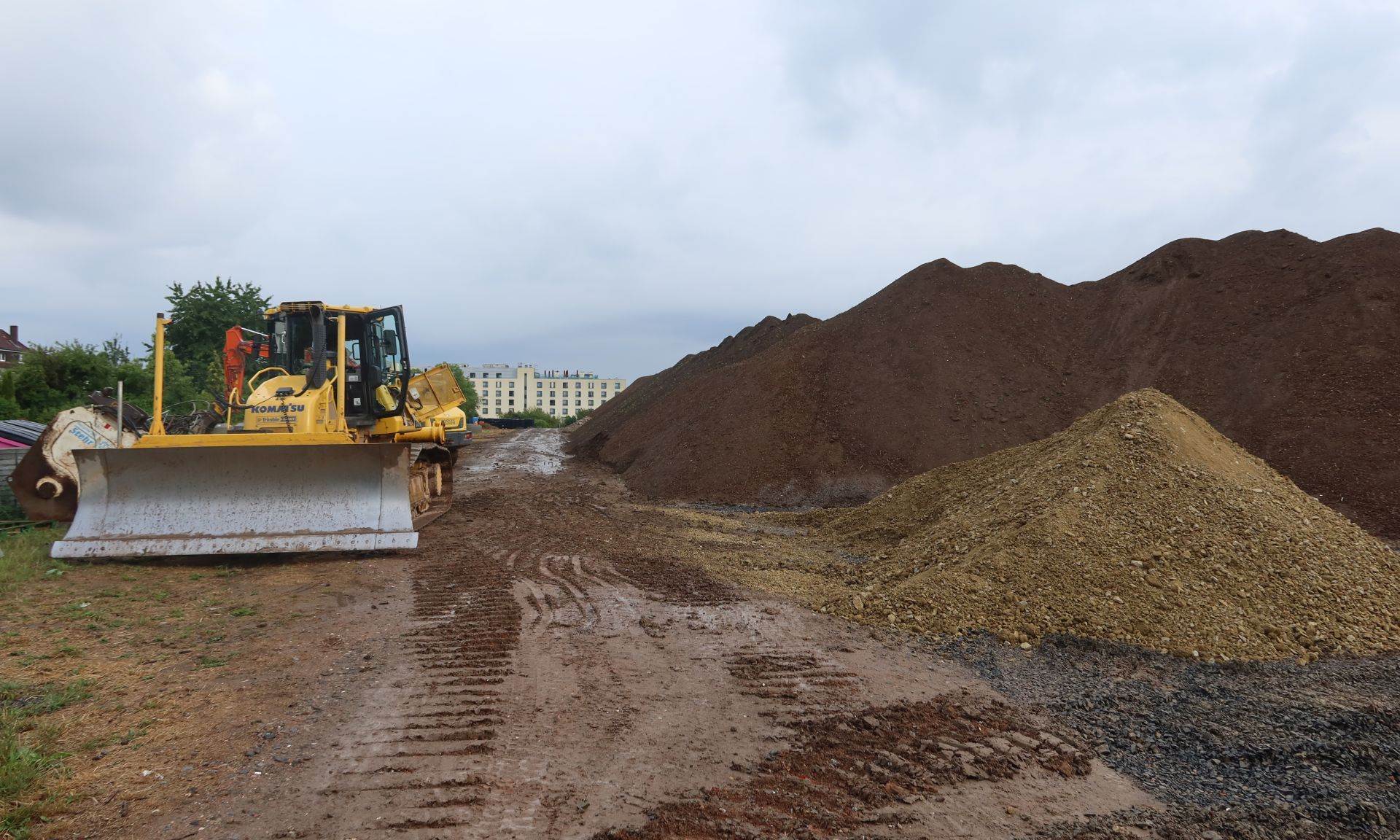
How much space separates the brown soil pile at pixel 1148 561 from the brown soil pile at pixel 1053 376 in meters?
6.62

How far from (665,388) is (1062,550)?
29.2 metres

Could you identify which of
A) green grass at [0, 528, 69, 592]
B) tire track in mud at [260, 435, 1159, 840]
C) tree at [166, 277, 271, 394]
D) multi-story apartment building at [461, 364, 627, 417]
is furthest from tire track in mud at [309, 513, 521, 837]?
multi-story apartment building at [461, 364, 627, 417]

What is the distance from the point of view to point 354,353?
9.73 metres

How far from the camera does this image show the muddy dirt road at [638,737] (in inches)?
122

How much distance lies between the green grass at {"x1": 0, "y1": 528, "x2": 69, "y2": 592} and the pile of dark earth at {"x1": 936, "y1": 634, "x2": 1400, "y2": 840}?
7.85 m

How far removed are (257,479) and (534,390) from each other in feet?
405

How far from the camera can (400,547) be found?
779 cm

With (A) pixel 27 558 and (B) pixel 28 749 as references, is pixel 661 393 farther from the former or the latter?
(B) pixel 28 749

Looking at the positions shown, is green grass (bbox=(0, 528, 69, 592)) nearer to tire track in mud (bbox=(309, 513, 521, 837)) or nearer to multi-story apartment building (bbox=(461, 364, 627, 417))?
tire track in mud (bbox=(309, 513, 521, 837))

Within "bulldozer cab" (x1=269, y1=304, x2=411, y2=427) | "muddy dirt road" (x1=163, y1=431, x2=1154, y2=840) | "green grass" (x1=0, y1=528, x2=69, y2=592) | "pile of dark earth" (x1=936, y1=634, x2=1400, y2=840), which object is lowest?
"pile of dark earth" (x1=936, y1=634, x2=1400, y2=840)

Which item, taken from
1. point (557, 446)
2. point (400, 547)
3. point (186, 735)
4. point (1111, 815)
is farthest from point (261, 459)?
point (557, 446)

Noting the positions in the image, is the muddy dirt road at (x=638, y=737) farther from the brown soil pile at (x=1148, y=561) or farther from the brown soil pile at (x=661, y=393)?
the brown soil pile at (x=661, y=393)

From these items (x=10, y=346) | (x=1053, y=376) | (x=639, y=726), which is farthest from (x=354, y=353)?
(x=10, y=346)

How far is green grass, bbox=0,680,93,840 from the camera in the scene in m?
2.85
